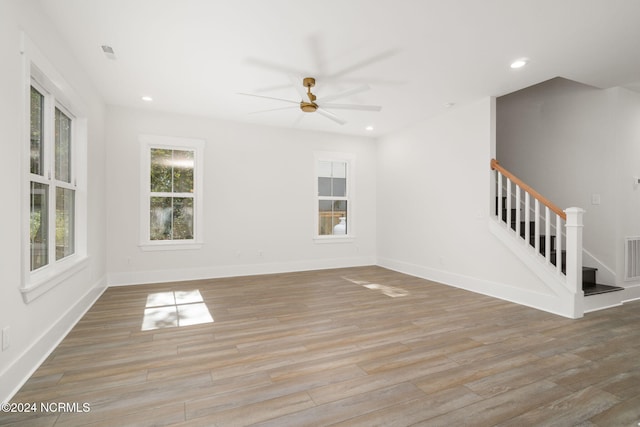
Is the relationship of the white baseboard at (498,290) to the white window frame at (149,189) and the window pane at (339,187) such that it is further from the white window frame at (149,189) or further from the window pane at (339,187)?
the white window frame at (149,189)

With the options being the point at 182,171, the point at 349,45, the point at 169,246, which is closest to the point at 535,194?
the point at 349,45

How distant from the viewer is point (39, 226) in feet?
9.21

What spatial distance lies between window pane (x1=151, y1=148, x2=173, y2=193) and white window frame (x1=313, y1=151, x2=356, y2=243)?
2.66 meters

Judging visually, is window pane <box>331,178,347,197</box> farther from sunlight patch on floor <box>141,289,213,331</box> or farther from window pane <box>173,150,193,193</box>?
sunlight patch on floor <box>141,289,213,331</box>

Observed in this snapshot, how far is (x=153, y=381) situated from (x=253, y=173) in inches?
166

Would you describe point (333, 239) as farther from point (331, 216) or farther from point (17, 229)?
point (17, 229)

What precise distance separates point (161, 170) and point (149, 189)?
1.24ft

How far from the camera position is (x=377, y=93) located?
443 centimetres

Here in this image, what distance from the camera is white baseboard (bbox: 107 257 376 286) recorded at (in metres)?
5.12

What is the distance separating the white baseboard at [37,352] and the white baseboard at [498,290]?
16.0 ft

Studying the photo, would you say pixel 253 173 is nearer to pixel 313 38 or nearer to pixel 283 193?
pixel 283 193

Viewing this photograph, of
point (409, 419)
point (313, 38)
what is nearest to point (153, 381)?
point (409, 419)

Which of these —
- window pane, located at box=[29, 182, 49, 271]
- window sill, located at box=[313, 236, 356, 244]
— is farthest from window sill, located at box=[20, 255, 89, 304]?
window sill, located at box=[313, 236, 356, 244]

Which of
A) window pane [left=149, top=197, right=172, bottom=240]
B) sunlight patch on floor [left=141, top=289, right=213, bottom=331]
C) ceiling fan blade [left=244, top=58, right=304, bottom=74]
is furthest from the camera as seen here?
window pane [left=149, top=197, right=172, bottom=240]
